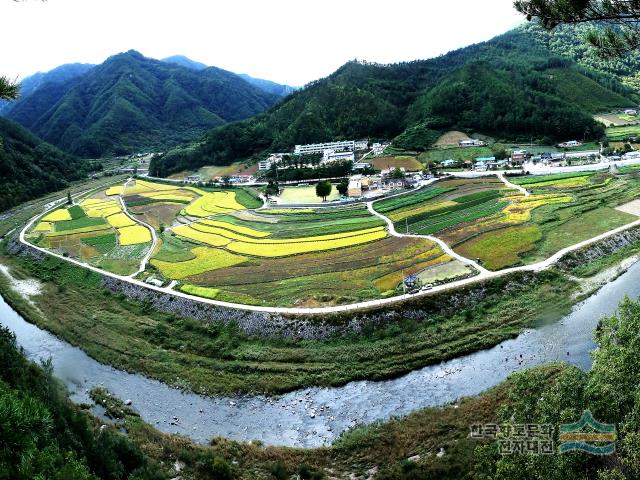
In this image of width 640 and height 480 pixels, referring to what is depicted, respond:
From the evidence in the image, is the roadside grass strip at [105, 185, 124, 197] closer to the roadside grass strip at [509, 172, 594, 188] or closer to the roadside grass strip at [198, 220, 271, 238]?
the roadside grass strip at [198, 220, 271, 238]

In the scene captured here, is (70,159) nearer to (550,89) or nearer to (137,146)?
(137,146)

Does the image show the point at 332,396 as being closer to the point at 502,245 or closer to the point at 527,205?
the point at 502,245

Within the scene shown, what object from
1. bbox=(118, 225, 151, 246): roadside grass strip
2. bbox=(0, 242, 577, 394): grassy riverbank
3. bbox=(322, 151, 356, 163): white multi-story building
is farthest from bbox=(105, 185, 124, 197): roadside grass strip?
bbox=(0, 242, 577, 394): grassy riverbank

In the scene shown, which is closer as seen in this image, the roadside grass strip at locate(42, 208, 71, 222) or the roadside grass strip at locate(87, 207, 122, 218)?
the roadside grass strip at locate(42, 208, 71, 222)

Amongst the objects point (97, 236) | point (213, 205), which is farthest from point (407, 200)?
point (97, 236)

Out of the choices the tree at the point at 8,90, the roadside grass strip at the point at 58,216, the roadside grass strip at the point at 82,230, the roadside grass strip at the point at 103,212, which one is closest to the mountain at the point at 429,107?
the roadside grass strip at the point at 58,216

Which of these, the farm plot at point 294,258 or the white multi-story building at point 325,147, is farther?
the white multi-story building at point 325,147

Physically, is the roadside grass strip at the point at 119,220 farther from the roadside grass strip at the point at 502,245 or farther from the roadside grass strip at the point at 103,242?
the roadside grass strip at the point at 502,245
